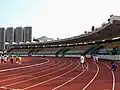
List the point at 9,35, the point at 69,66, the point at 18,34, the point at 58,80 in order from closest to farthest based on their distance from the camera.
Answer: the point at 58,80 → the point at 69,66 → the point at 18,34 → the point at 9,35

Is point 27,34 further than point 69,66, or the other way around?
point 27,34

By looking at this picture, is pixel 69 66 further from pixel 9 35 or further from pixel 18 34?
pixel 9 35

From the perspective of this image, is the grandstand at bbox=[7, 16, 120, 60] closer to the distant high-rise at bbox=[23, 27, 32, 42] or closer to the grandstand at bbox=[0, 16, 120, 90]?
the grandstand at bbox=[0, 16, 120, 90]

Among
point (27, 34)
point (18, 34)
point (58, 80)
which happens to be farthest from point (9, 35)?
point (58, 80)

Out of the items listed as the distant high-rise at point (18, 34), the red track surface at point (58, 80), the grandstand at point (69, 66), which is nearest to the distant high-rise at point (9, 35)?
the distant high-rise at point (18, 34)

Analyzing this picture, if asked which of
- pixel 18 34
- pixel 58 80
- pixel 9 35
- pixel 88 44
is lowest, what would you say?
pixel 58 80

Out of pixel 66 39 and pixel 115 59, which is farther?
pixel 66 39

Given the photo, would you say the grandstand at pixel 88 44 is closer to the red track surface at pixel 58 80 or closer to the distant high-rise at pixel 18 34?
the distant high-rise at pixel 18 34

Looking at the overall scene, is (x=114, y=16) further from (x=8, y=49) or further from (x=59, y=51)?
(x=8, y=49)

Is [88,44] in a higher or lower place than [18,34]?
lower

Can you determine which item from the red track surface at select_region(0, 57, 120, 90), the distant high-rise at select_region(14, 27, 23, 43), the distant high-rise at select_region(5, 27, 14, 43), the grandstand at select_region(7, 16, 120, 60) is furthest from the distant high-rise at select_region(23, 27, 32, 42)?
the red track surface at select_region(0, 57, 120, 90)

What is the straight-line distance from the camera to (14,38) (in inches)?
4722

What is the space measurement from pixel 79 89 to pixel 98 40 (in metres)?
50.2

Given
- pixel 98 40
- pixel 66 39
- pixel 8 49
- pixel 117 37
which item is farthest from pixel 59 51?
pixel 8 49
